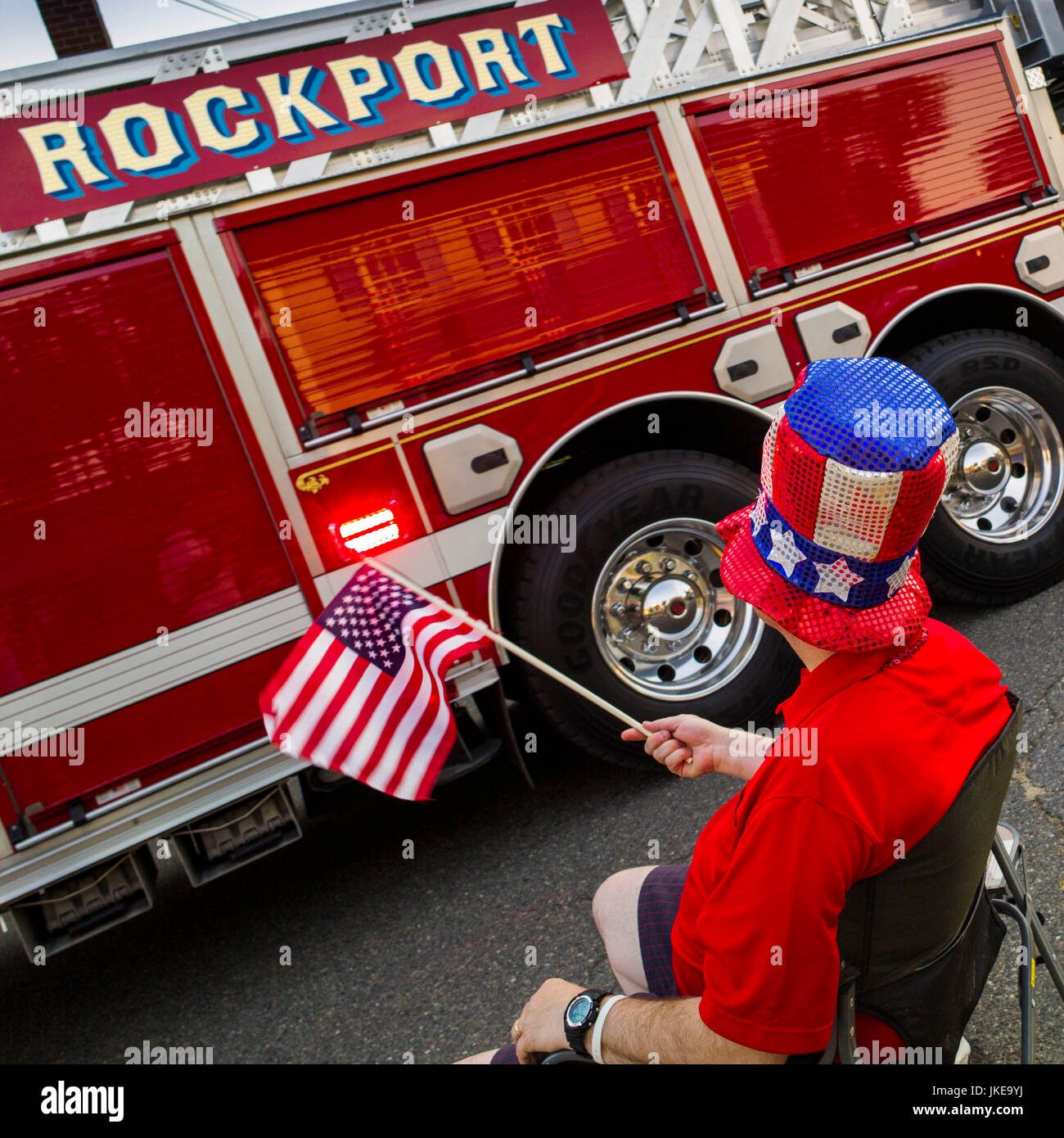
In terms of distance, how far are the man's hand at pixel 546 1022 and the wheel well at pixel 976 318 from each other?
3.25 meters

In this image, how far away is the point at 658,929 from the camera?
166cm

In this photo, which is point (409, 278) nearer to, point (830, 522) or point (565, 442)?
point (565, 442)

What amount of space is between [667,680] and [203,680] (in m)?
1.66

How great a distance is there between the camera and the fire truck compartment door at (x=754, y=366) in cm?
363

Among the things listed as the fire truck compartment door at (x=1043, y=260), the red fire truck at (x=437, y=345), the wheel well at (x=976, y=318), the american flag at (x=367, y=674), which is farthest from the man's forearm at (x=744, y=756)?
the fire truck compartment door at (x=1043, y=260)

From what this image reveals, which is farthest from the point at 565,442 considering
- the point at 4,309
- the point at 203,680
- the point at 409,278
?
the point at 4,309

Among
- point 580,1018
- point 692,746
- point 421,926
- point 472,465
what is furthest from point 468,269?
point 580,1018

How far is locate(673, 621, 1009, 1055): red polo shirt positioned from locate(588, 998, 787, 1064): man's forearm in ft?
0.09

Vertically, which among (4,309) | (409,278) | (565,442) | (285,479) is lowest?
(565,442)

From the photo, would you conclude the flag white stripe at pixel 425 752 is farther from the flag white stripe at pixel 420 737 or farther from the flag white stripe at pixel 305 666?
the flag white stripe at pixel 305 666

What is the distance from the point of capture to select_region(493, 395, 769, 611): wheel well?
3455 millimetres

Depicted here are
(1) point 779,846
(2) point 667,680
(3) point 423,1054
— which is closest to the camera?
(1) point 779,846

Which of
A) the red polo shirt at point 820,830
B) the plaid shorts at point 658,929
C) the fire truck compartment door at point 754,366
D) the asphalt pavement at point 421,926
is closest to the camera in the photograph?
the red polo shirt at point 820,830

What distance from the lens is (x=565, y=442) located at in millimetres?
3412
